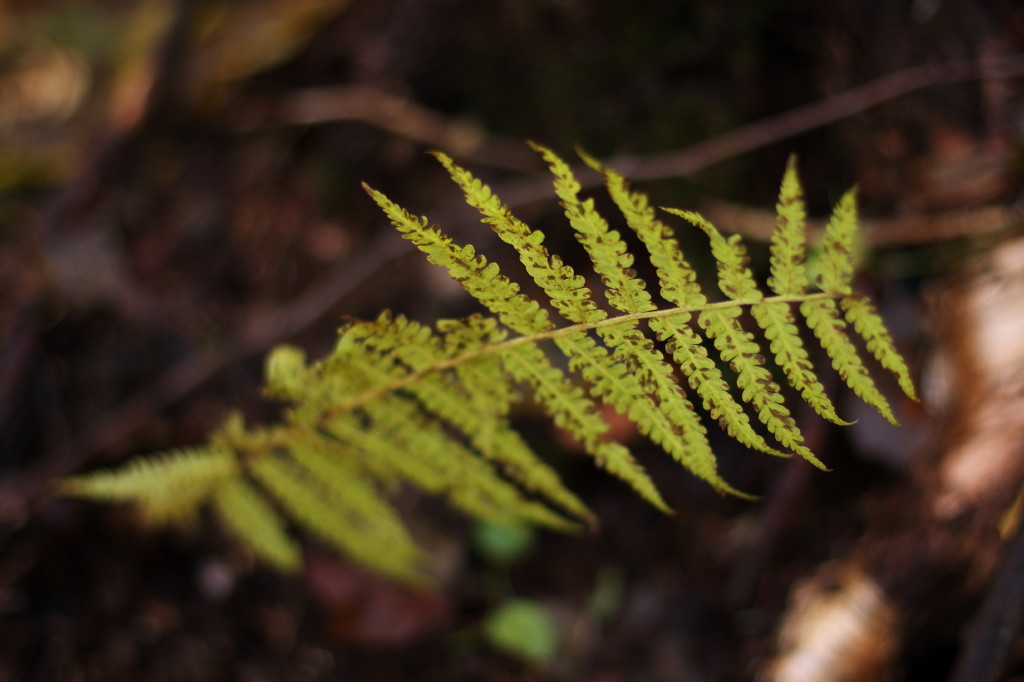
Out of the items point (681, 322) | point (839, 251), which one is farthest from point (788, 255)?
point (681, 322)

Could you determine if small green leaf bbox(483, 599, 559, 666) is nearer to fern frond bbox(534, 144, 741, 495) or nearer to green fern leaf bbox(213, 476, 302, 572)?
green fern leaf bbox(213, 476, 302, 572)

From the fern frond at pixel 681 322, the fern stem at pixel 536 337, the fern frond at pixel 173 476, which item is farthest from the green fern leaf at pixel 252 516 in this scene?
the fern frond at pixel 681 322

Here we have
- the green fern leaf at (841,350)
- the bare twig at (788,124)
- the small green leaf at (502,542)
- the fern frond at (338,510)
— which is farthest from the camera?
the small green leaf at (502,542)

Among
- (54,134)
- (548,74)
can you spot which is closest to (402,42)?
(548,74)

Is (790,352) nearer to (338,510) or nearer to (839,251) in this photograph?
(839,251)

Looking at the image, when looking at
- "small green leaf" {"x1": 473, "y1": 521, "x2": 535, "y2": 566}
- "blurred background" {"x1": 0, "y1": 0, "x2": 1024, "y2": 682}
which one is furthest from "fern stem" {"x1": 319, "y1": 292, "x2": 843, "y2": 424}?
"small green leaf" {"x1": 473, "y1": 521, "x2": 535, "y2": 566}

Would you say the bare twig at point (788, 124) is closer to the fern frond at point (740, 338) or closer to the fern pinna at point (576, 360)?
the fern pinna at point (576, 360)

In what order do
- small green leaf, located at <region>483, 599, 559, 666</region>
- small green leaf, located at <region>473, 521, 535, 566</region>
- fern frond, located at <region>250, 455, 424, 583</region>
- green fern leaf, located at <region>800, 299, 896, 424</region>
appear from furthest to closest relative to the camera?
small green leaf, located at <region>473, 521, 535, 566</region>
small green leaf, located at <region>483, 599, 559, 666</region>
fern frond, located at <region>250, 455, 424, 583</region>
green fern leaf, located at <region>800, 299, 896, 424</region>

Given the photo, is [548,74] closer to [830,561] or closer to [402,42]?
[402,42]

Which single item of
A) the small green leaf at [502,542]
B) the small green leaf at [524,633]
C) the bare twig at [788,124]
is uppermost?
the bare twig at [788,124]
